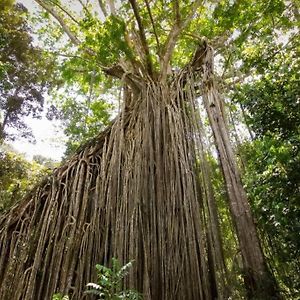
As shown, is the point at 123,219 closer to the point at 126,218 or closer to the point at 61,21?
the point at 126,218

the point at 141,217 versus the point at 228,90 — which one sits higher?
the point at 228,90

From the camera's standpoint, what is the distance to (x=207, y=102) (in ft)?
13.5

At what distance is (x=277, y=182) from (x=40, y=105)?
8.11 metres

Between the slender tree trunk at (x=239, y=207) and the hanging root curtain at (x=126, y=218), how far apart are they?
0.75 feet

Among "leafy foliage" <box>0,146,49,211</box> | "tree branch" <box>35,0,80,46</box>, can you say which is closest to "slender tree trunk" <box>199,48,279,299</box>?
"tree branch" <box>35,0,80,46</box>

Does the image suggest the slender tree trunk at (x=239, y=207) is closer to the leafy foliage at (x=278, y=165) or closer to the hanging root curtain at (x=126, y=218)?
the leafy foliage at (x=278, y=165)

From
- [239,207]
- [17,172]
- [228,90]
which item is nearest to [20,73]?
[17,172]

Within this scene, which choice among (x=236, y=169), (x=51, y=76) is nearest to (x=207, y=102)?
(x=236, y=169)

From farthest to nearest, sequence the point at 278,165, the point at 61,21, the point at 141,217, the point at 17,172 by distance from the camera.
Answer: the point at 17,172
the point at 61,21
the point at 141,217
the point at 278,165

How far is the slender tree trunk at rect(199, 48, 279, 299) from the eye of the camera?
2.80m

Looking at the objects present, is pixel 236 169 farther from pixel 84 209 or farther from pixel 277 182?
pixel 84 209

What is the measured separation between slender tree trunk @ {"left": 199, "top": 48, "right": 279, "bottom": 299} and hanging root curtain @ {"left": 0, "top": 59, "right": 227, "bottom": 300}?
229mm

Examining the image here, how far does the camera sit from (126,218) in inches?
127

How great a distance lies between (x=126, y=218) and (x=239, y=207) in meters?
1.04
